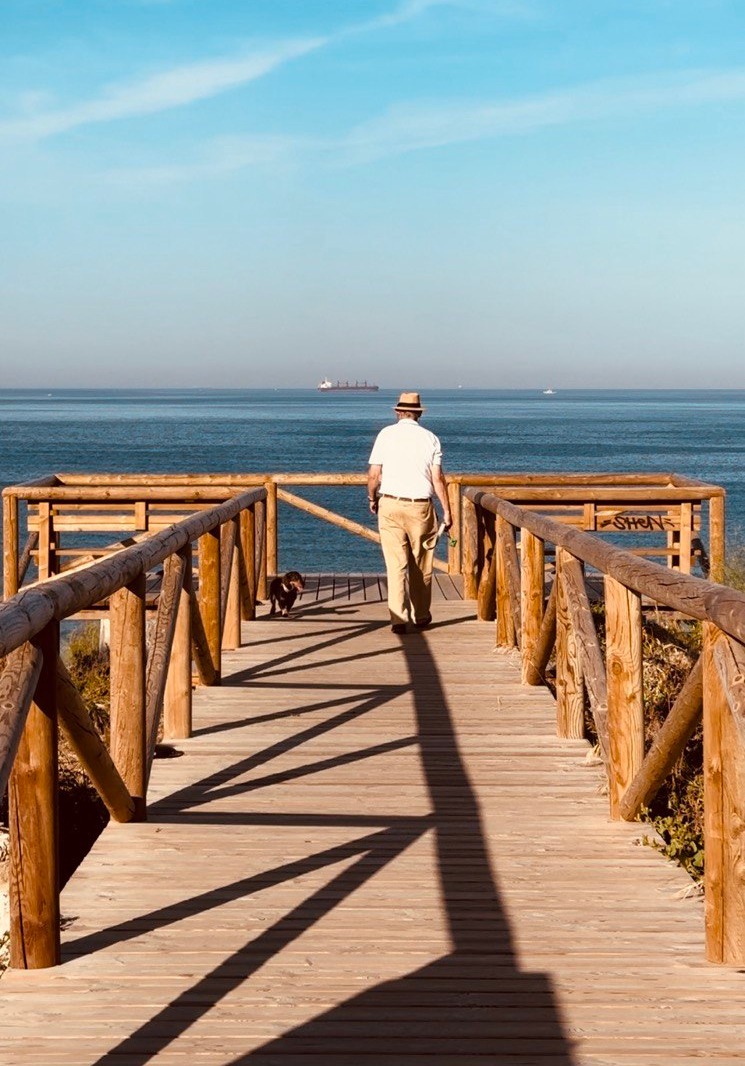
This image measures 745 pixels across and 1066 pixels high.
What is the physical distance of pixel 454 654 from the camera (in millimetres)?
9234

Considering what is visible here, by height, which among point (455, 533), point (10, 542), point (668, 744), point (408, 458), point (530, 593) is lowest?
point (455, 533)

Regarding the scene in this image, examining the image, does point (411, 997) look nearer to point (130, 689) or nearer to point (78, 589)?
point (78, 589)

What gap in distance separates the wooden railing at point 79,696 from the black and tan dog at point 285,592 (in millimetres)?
3049

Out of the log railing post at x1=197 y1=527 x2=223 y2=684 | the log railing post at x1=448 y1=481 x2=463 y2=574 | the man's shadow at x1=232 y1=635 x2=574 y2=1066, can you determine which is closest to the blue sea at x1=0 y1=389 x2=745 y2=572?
the log railing post at x1=448 y1=481 x2=463 y2=574

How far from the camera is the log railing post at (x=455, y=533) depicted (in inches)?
514

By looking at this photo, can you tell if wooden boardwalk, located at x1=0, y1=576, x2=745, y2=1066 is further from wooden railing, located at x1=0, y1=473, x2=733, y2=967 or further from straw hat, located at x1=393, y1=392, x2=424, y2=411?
straw hat, located at x1=393, y1=392, x2=424, y2=411

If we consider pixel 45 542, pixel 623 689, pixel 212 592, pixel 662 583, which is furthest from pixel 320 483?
pixel 662 583

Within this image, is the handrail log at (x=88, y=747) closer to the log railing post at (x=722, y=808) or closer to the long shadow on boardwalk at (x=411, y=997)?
the long shadow on boardwalk at (x=411, y=997)

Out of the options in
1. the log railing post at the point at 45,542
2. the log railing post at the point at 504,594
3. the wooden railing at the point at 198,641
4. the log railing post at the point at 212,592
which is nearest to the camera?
the wooden railing at the point at 198,641

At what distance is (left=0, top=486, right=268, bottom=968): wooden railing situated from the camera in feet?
10.6

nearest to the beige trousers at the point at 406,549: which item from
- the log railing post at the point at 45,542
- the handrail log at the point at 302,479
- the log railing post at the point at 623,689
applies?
the handrail log at the point at 302,479

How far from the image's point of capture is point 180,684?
6496 mm

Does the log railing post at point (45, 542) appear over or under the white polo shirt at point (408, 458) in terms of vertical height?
under

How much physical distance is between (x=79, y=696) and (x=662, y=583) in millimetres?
1682
